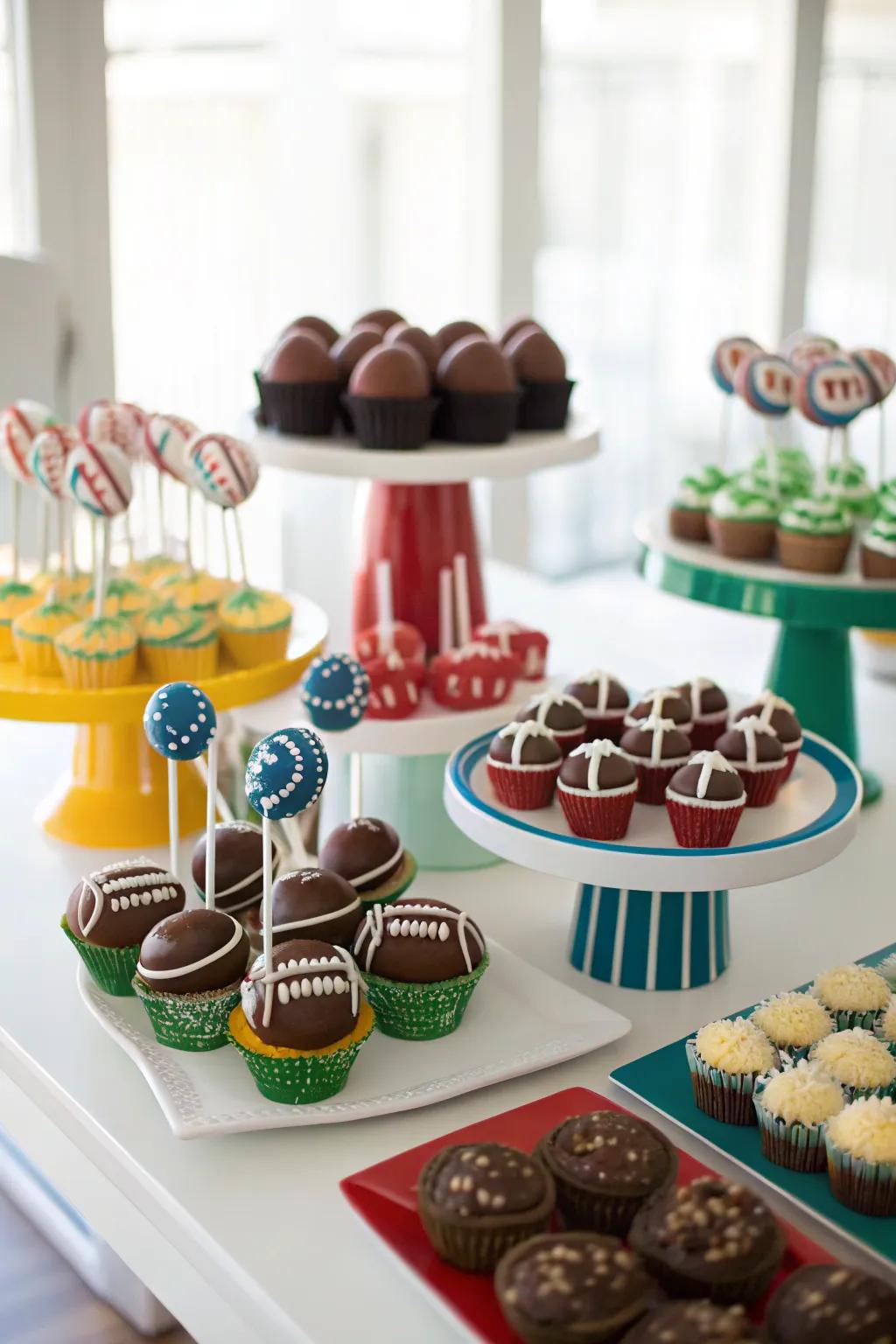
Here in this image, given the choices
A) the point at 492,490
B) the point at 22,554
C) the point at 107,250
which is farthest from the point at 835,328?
the point at 22,554

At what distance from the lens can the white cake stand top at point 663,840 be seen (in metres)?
0.98

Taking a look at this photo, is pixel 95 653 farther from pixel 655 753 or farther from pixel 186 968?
pixel 655 753

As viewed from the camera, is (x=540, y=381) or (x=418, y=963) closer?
(x=418, y=963)

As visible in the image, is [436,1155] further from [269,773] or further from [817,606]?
[817,606]

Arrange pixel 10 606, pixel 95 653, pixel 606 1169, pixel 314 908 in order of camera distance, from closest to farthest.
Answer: pixel 606 1169 < pixel 314 908 < pixel 95 653 < pixel 10 606

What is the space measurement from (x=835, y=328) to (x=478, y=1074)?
3.64 metres

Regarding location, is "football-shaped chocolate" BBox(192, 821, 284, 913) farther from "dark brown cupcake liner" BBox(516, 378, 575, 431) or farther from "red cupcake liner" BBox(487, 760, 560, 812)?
"dark brown cupcake liner" BBox(516, 378, 575, 431)

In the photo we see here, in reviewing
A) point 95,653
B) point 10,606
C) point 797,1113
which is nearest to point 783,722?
point 797,1113

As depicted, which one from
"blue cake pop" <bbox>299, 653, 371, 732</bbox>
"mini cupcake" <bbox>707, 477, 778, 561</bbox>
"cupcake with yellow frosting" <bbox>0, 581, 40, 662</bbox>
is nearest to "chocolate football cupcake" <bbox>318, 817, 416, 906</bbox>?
"blue cake pop" <bbox>299, 653, 371, 732</bbox>

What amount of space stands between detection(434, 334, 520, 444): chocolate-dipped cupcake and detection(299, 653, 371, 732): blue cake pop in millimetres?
354

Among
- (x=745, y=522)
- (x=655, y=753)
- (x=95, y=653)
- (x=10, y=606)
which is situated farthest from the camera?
(x=745, y=522)

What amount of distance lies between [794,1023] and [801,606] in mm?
549

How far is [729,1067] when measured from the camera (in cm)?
89

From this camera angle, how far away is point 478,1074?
0.96 meters
